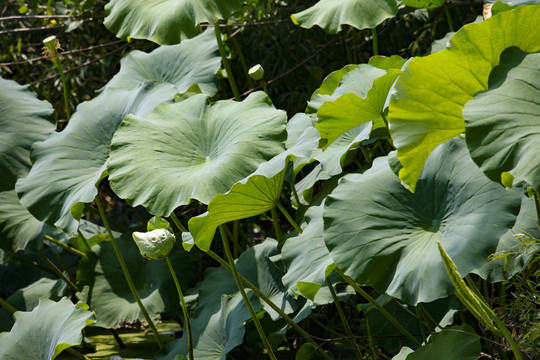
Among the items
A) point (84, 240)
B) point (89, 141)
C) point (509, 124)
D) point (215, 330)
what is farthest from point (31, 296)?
point (509, 124)

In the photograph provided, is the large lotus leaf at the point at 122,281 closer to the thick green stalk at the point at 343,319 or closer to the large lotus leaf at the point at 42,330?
the large lotus leaf at the point at 42,330

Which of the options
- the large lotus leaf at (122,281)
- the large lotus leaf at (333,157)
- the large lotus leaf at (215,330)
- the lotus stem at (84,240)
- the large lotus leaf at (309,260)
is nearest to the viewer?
the large lotus leaf at (309,260)

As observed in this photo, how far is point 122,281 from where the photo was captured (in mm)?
2426

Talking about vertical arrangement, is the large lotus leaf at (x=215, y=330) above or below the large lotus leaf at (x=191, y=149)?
below

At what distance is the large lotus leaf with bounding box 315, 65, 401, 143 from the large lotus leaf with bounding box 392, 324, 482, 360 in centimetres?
56

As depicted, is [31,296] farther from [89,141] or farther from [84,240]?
[89,141]

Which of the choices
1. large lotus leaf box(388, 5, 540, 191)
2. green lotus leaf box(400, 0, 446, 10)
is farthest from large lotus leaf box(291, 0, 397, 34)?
large lotus leaf box(388, 5, 540, 191)

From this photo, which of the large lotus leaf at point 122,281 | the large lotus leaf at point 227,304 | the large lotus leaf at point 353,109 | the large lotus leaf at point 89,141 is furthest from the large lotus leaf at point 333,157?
the large lotus leaf at point 122,281

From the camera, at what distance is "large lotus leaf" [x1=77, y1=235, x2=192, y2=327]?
7.47ft

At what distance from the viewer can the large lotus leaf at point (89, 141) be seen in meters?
1.85

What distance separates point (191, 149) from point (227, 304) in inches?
21.5

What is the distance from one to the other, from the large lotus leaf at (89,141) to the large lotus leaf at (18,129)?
0.63 feet

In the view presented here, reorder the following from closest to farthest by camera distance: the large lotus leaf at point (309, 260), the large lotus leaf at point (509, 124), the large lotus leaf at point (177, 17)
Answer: the large lotus leaf at point (509, 124) → the large lotus leaf at point (309, 260) → the large lotus leaf at point (177, 17)

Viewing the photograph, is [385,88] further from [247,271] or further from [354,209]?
[247,271]
